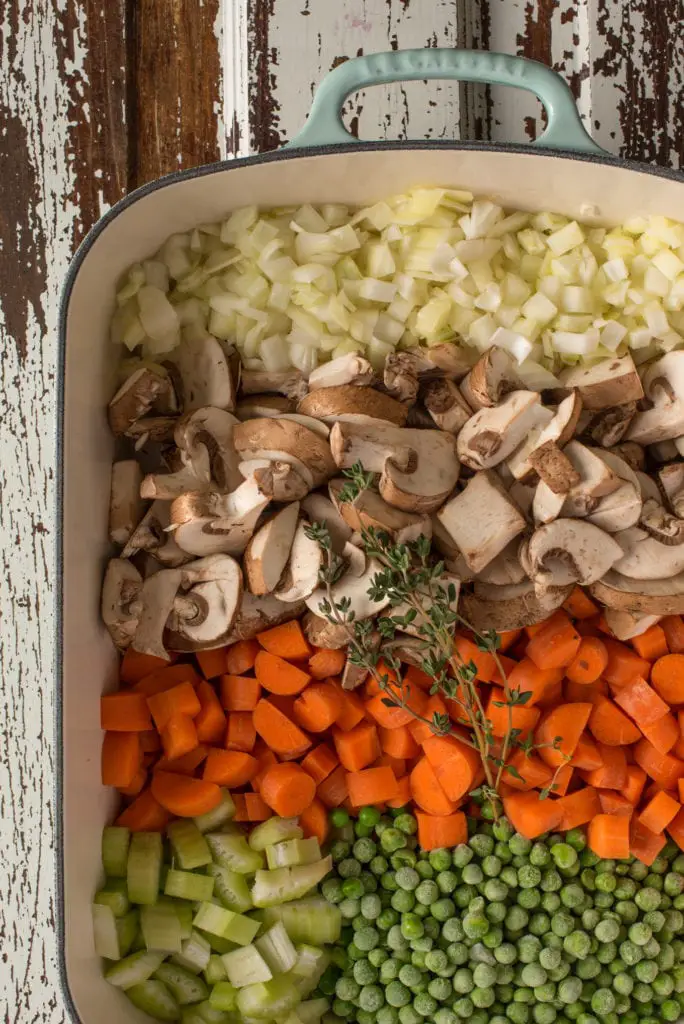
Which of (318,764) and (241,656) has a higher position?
(241,656)

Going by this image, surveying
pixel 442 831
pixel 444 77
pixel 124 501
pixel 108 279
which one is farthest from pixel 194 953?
pixel 444 77

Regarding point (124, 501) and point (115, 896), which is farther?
point (124, 501)

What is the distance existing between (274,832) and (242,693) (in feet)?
1.12

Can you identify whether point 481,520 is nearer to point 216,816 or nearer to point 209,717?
point 209,717

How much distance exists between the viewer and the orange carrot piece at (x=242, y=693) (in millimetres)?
2414

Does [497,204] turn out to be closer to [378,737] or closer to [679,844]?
[378,737]

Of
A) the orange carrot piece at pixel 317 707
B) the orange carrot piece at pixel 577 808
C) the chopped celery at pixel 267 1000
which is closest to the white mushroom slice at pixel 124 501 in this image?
the orange carrot piece at pixel 317 707

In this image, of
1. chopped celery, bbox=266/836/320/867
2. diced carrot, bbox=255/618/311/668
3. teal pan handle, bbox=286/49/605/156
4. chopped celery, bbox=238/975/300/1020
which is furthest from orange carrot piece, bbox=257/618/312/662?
teal pan handle, bbox=286/49/605/156

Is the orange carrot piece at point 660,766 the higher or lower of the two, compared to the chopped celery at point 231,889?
higher

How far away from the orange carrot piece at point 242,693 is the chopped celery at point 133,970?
0.60m

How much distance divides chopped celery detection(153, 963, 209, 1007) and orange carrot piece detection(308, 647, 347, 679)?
2.53 ft

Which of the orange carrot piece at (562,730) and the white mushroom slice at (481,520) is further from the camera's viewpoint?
the orange carrot piece at (562,730)

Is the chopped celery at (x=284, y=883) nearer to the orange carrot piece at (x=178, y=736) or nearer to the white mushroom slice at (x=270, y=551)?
the orange carrot piece at (x=178, y=736)

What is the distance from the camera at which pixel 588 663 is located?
2.42 m
